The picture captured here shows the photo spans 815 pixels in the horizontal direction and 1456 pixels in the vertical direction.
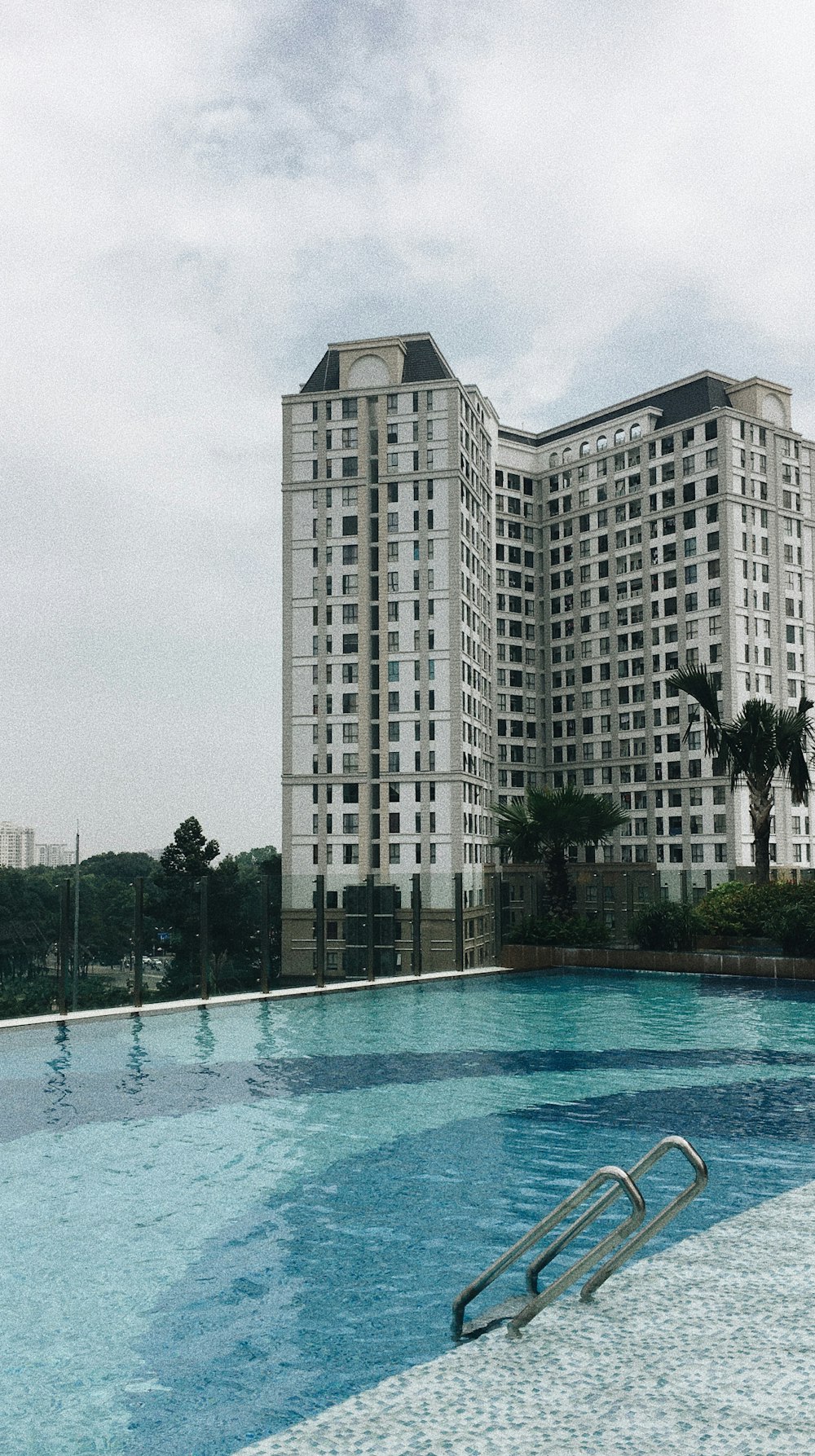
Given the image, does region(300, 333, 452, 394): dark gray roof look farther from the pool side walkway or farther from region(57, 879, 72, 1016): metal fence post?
the pool side walkway

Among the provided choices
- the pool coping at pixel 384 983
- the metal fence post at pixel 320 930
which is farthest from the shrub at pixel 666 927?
the metal fence post at pixel 320 930

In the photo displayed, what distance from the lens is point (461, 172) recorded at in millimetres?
19047

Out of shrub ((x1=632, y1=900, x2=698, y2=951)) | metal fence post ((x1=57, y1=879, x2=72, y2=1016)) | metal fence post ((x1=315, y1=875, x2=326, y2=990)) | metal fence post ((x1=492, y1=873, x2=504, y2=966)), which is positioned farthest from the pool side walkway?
metal fence post ((x1=492, y1=873, x2=504, y2=966))

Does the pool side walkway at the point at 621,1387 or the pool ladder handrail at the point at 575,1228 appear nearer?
the pool side walkway at the point at 621,1387

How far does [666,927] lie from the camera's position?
97.1 ft

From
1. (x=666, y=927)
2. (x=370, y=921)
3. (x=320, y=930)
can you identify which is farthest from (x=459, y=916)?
(x=666, y=927)

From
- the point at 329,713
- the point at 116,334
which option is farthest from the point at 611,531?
the point at 116,334

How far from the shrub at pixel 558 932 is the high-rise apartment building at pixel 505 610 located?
148 ft

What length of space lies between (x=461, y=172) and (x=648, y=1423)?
18331 mm

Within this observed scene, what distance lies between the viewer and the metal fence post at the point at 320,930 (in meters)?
25.0

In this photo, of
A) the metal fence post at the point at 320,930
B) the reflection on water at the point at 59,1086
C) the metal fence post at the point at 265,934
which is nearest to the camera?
the reflection on water at the point at 59,1086

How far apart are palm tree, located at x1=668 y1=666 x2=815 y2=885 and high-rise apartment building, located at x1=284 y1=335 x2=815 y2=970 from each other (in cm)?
4593

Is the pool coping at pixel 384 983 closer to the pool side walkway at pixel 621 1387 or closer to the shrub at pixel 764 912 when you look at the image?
the shrub at pixel 764 912

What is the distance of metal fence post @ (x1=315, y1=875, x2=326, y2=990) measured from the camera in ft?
82.2
